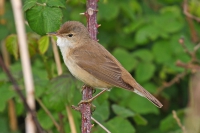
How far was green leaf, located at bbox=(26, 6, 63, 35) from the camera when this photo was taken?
340 cm

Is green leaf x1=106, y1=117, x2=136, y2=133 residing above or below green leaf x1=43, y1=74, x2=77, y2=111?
below

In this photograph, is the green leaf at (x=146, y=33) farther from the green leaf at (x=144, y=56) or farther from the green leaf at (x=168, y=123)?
the green leaf at (x=168, y=123)

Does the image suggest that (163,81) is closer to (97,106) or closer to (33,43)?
(97,106)

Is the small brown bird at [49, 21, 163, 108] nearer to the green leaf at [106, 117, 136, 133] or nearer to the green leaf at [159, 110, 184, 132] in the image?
the green leaf at [106, 117, 136, 133]

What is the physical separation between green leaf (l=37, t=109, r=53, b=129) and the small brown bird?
668 mm

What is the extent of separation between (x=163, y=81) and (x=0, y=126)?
2.00m

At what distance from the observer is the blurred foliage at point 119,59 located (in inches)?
155

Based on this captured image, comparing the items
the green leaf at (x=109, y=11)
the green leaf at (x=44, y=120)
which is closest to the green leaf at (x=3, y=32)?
the green leaf at (x=109, y=11)

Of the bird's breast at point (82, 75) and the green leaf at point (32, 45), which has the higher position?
the green leaf at point (32, 45)

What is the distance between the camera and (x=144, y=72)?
5.32m

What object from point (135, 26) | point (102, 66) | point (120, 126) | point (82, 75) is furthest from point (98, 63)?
point (135, 26)

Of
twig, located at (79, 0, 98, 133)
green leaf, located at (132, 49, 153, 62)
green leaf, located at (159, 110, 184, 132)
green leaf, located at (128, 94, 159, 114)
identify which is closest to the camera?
twig, located at (79, 0, 98, 133)

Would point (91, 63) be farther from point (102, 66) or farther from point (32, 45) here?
point (32, 45)

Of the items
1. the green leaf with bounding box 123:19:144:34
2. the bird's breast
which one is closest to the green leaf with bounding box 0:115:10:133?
the bird's breast
